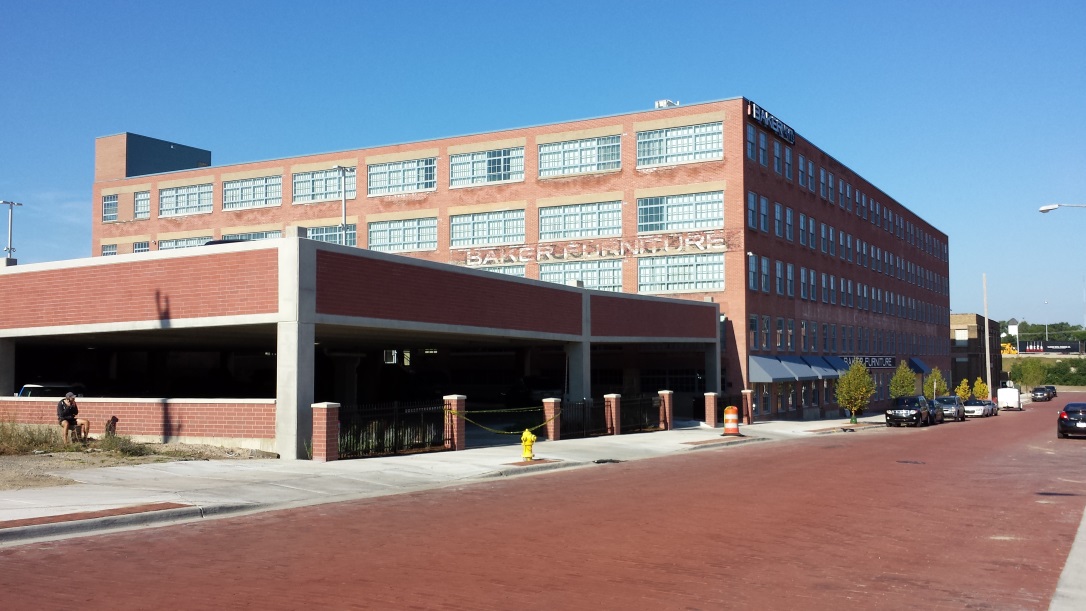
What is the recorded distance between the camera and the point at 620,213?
52281 millimetres

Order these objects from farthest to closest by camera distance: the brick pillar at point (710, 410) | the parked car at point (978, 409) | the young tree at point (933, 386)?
1. the young tree at point (933, 386)
2. the parked car at point (978, 409)
3. the brick pillar at point (710, 410)

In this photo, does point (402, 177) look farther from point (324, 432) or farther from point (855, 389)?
point (324, 432)

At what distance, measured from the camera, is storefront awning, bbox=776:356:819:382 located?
54094mm

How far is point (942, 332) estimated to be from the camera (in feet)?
314

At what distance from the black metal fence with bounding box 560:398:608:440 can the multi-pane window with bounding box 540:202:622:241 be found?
58.5 ft

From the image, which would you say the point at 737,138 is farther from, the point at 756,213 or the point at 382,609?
the point at 382,609

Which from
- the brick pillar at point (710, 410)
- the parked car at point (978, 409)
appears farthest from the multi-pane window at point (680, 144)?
the parked car at point (978, 409)

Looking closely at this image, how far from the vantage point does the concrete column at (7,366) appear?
3017 centimetres

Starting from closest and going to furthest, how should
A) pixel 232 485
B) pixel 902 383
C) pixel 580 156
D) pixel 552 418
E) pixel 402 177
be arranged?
pixel 232 485 → pixel 552 418 → pixel 580 156 → pixel 402 177 → pixel 902 383

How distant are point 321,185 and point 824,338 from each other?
33.8m

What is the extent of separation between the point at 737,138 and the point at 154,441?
3355 centimetres

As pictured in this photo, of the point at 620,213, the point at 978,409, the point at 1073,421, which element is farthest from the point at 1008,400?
the point at 620,213

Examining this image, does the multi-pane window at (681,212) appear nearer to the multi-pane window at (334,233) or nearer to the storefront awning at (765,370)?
the storefront awning at (765,370)

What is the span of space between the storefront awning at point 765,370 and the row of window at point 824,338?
2.21 feet
